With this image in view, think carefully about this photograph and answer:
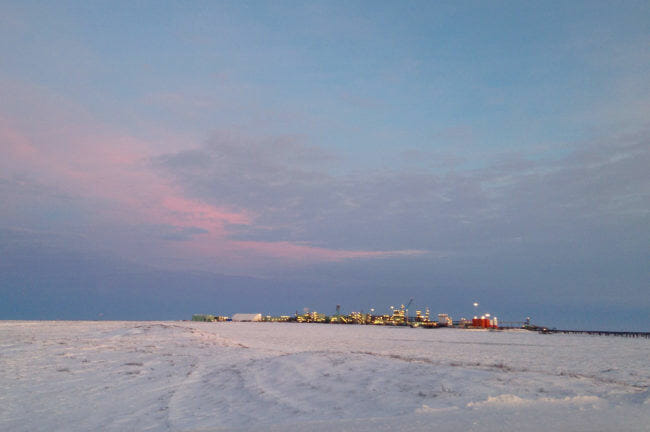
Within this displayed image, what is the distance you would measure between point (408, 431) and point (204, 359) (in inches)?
601

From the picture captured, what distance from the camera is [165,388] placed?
14547 millimetres

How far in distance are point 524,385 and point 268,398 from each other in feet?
24.5

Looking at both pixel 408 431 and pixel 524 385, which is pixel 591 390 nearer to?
pixel 524 385

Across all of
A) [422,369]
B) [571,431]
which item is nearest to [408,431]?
[571,431]

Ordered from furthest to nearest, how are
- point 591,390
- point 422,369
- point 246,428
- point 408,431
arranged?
point 422,369 < point 591,390 < point 246,428 < point 408,431

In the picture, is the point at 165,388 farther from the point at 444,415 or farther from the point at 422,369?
the point at 444,415

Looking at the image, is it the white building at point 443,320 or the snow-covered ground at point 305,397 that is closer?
the snow-covered ground at point 305,397

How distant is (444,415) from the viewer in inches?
340

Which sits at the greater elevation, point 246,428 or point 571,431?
point 571,431

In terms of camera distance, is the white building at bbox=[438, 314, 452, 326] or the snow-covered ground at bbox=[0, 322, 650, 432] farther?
the white building at bbox=[438, 314, 452, 326]

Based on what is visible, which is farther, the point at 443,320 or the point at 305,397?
the point at 443,320

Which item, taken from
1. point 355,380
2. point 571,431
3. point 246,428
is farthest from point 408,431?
point 355,380

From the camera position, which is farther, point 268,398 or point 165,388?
point 165,388

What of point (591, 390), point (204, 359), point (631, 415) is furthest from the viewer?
point (204, 359)
